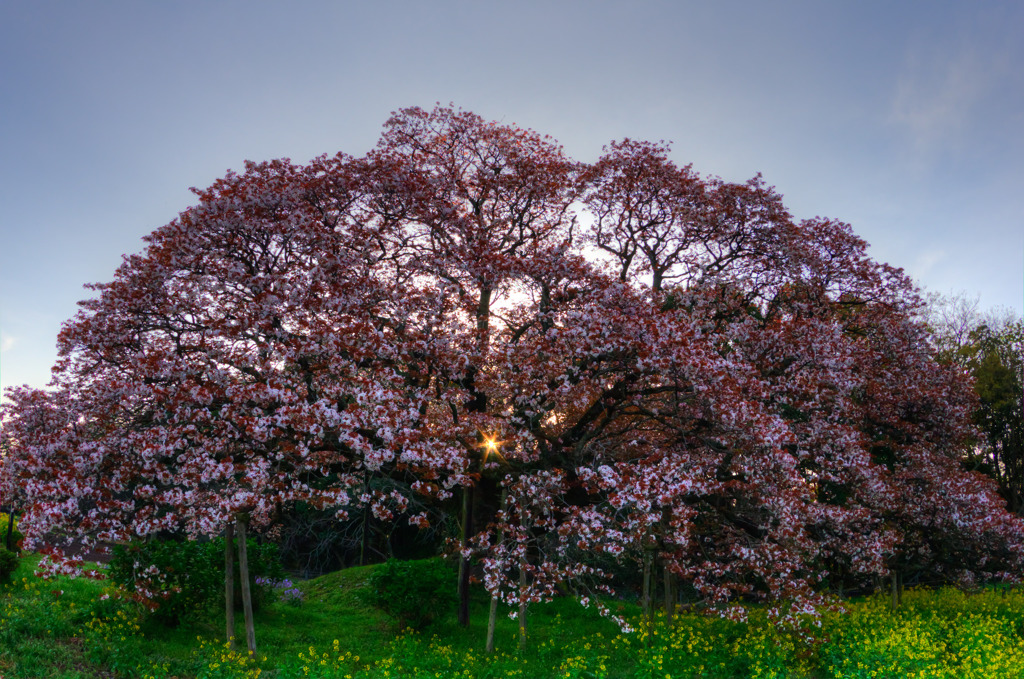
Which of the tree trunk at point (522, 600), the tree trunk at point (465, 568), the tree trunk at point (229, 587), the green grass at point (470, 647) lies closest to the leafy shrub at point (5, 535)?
the green grass at point (470, 647)

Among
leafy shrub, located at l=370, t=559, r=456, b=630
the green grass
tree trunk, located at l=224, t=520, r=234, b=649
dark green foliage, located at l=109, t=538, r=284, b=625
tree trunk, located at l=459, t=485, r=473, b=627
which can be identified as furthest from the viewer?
tree trunk, located at l=459, t=485, r=473, b=627

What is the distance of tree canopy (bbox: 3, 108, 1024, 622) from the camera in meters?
11.3

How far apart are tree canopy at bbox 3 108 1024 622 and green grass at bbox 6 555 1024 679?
1.28m

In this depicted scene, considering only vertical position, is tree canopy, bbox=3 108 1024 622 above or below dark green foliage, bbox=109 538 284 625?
above

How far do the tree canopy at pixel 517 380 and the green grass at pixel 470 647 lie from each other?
1.28 m

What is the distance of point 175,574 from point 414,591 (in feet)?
16.1

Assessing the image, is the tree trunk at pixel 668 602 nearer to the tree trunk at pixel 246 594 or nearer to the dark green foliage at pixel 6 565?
the tree trunk at pixel 246 594

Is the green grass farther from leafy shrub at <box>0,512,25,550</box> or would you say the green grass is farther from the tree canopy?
leafy shrub at <box>0,512,25,550</box>

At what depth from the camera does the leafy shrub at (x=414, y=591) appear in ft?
48.4

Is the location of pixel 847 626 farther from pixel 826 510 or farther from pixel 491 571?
pixel 491 571

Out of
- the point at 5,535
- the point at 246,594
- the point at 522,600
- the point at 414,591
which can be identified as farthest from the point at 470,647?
the point at 5,535

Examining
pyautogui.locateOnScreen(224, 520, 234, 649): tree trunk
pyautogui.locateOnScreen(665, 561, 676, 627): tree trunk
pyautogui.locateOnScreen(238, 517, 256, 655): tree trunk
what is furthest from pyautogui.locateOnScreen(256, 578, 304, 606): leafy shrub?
pyautogui.locateOnScreen(665, 561, 676, 627): tree trunk

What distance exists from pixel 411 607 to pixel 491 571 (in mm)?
3754

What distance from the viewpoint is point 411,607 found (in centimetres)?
1468
